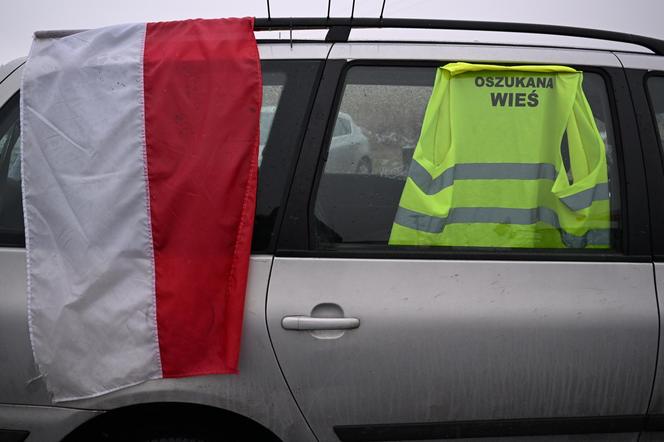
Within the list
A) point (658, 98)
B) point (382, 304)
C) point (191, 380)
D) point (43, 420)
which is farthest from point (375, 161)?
point (43, 420)

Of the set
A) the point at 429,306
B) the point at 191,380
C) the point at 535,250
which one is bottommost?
the point at 191,380

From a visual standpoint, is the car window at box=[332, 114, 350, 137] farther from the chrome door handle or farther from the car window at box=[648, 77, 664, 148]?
the car window at box=[648, 77, 664, 148]

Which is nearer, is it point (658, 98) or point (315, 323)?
point (315, 323)

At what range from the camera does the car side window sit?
73.8 inches

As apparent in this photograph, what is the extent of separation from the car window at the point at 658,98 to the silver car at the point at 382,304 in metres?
0.04

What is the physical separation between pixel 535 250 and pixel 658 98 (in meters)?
0.71

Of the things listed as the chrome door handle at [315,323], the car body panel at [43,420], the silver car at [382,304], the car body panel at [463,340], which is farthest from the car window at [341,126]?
the car body panel at [43,420]

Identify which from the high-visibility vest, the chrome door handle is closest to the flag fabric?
the chrome door handle

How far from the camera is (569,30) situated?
2.11m

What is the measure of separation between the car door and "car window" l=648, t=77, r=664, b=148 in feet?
0.44

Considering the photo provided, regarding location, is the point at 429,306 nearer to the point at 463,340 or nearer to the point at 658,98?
the point at 463,340

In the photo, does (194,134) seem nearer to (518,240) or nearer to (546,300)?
(518,240)

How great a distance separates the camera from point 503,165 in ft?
6.37

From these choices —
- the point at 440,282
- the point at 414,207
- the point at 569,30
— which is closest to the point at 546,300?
the point at 440,282
